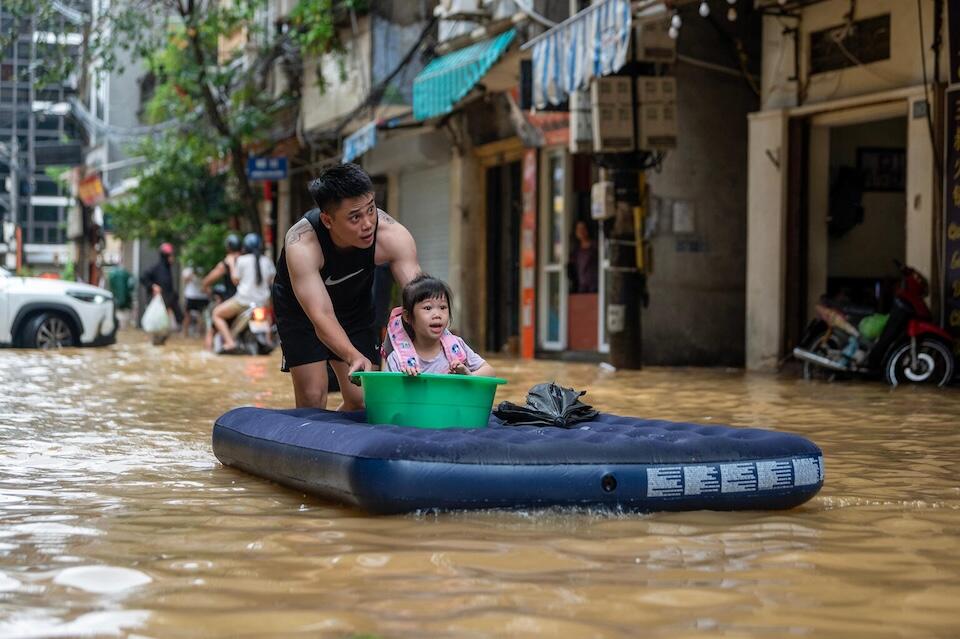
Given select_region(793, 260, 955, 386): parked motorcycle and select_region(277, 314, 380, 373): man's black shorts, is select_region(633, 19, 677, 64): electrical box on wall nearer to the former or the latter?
select_region(793, 260, 955, 386): parked motorcycle

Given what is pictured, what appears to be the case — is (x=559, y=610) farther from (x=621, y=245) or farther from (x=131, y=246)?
(x=131, y=246)

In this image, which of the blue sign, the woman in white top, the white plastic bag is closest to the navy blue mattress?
the woman in white top

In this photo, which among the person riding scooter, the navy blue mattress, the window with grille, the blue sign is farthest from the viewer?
the blue sign

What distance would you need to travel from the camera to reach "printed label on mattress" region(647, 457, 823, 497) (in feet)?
17.0

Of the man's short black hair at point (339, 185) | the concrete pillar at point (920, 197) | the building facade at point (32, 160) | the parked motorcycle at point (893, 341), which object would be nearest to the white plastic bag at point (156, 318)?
the parked motorcycle at point (893, 341)

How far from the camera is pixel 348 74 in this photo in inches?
953

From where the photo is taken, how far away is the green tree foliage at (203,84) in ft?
81.5

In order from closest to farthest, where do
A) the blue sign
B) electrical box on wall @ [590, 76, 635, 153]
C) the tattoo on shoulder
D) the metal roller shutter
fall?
the tattoo on shoulder < electrical box on wall @ [590, 76, 635, 153] < the metal roller shutter < the blue sign

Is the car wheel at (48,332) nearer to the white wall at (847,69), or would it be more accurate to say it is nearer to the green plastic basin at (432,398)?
the white wall at (847,69)

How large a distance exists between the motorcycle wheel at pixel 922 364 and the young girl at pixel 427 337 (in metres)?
7.73

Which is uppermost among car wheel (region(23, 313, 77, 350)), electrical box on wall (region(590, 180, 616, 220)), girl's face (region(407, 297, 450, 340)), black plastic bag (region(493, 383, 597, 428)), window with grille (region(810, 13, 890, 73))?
window with grille (region(810, 13, 890, 73))

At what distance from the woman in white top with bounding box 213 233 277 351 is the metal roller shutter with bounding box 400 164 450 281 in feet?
13.9

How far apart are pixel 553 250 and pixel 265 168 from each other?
8.56 meters

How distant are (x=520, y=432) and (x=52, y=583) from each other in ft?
7.10
